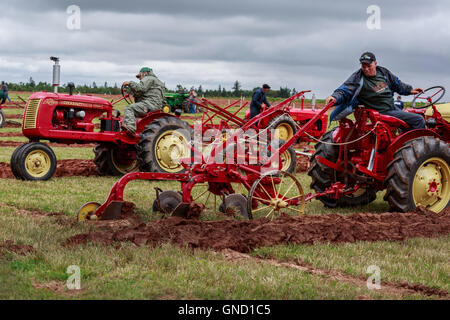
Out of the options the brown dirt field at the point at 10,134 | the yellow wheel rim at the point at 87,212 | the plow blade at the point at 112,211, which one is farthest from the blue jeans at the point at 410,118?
the brown dirt field at the point at 10,134

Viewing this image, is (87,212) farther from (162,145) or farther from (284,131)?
(284,131)

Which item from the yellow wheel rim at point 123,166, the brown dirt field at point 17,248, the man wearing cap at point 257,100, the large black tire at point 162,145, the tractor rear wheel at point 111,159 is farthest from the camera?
the man wearing cap at point 257,100

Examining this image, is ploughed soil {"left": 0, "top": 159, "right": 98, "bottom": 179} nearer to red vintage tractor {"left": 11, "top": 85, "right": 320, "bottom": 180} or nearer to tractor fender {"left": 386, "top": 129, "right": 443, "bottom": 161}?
red vintage tractor {"left": 11, "top": 85, "right": 320, "bottom": 180}

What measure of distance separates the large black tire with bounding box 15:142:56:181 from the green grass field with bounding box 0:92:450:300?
3327 millimetres

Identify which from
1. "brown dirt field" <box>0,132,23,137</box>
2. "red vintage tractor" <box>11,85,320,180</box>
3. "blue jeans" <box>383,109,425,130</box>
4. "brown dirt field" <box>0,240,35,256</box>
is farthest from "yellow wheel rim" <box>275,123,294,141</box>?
"brown dirt field" <box>0,240,35,256</box>

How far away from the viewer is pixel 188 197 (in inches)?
260

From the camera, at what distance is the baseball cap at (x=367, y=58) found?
7.54 metres

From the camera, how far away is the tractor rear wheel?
11.4 m

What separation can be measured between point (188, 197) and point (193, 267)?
199 centimetres

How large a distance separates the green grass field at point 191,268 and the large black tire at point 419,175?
118cm

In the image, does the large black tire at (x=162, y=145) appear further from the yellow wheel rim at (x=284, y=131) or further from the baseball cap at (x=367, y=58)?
the yellow wheel rim at (x=284, y=131)
